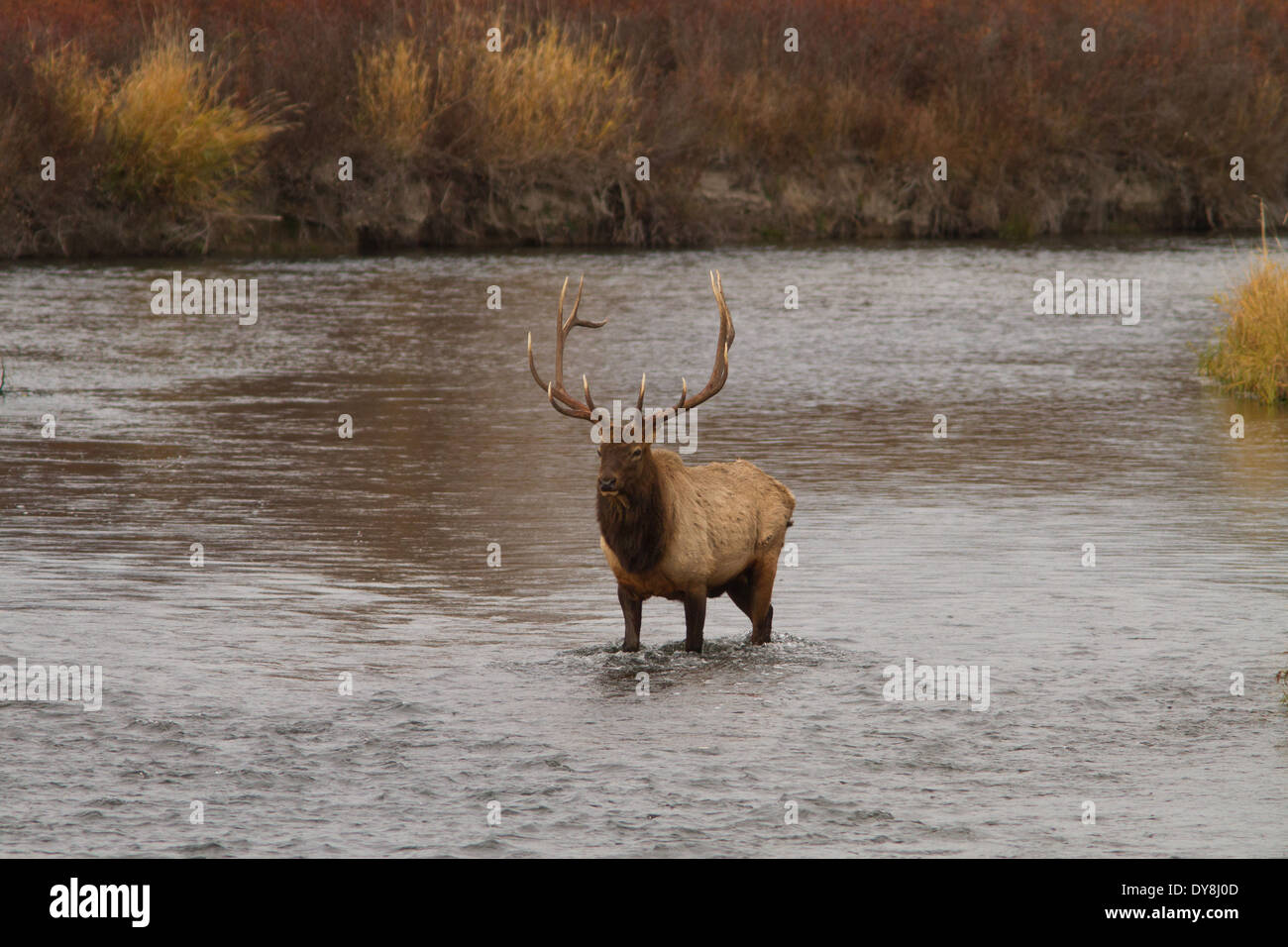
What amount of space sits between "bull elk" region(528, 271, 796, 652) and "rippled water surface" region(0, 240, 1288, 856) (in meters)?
0.29

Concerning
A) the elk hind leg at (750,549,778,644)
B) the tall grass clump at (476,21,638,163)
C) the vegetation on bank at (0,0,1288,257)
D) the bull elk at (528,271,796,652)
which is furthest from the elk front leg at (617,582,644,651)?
the tall grass clump at (476,21,638,163)

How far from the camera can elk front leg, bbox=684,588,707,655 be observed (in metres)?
9.51

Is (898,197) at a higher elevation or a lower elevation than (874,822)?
higher

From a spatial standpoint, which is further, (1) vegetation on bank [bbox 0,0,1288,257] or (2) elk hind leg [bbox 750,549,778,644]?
(1) vegetation on bank [bbox 0,0,1288,257]

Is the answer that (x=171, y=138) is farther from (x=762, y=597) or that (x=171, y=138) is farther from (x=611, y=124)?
(x=762, y=597)

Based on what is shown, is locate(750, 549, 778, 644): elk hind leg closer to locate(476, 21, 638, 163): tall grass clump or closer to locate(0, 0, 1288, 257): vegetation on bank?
locate(0, 0, 1288, 257): vegetation on bank

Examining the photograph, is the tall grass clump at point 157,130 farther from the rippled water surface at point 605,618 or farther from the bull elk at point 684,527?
the bull elk at point 684,527

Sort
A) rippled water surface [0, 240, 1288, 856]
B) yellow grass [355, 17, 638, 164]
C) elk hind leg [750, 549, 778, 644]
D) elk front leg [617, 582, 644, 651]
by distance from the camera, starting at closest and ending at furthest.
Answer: rippled water surface [0, 240, 1288, 856] → elk front leg [617, 582, 644, 651] → elk hind leg [750, 549, 778, 644] → yellow grass [355, 17, 638, 164]

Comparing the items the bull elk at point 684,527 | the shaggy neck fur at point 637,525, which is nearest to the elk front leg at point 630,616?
the bull elk at point 684,527

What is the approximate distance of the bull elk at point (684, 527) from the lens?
9266mm

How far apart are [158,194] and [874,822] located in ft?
101

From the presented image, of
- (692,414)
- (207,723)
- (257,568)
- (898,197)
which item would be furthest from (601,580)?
(898,197)

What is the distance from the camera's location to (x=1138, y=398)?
19438mm

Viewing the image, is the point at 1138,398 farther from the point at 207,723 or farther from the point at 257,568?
the point at 207,723
